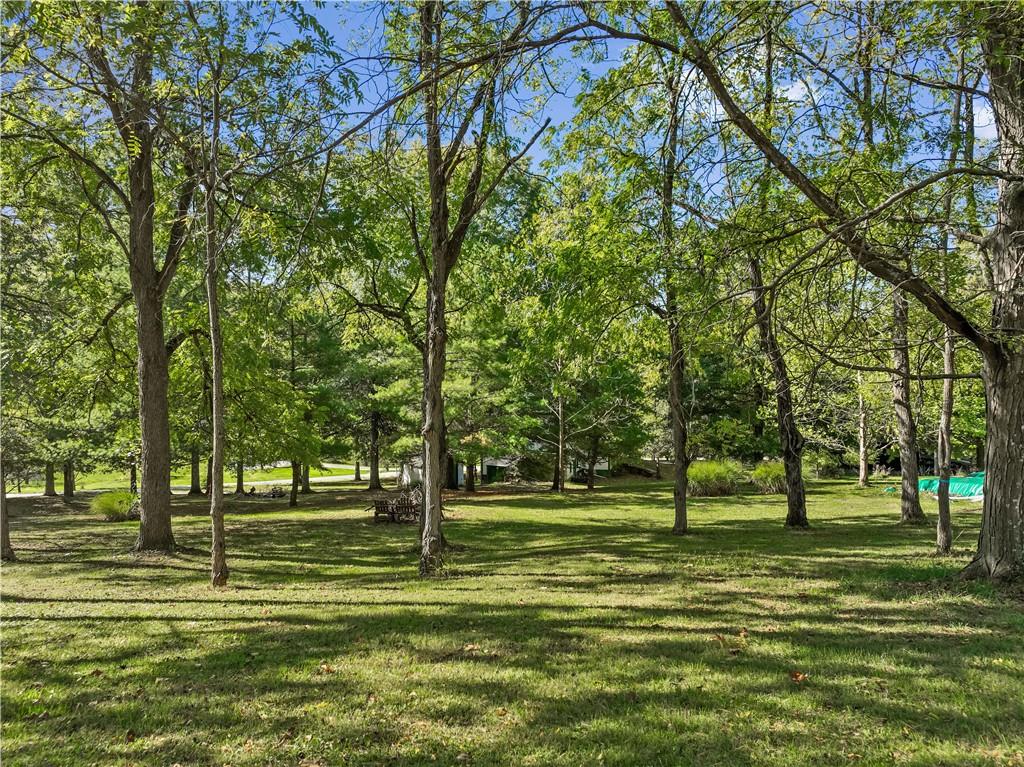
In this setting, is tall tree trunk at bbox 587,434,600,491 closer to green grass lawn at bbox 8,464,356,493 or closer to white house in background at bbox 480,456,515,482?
white house in background at bbox 480,456,515,482

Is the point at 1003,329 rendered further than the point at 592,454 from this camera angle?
No

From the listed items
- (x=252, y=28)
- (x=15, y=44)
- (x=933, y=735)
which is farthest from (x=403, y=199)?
(x=933, y=735)

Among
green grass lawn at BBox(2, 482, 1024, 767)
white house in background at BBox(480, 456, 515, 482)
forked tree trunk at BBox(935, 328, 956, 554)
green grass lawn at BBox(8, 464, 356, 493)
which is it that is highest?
forked tree trunk at BBox(935, 328, 956, 554)

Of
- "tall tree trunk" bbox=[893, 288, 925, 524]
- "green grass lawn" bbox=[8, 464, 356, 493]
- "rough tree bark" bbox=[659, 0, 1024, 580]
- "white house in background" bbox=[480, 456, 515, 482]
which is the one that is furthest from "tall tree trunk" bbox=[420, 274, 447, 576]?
"green grass lawn" bbox=[8, 464, 356, 493]

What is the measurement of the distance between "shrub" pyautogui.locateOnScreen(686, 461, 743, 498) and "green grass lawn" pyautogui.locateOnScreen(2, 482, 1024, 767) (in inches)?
609

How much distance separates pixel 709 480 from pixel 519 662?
909 inches

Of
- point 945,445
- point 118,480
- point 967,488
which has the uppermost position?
point 945,445

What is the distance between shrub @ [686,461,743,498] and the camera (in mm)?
26516

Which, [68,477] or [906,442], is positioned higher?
[906,442]

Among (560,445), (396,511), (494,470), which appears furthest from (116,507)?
(494,470)

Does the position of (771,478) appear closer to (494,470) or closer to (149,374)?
(494,470)

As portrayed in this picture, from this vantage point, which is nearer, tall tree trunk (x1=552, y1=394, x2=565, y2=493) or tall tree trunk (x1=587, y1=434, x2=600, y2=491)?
tall tree trunk (x1=552, y1=394, x2=565, y2=493)

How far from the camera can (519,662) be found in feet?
16.9

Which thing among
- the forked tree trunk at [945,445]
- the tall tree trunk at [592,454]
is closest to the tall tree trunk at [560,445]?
the tall tree trunk at [592,454]
